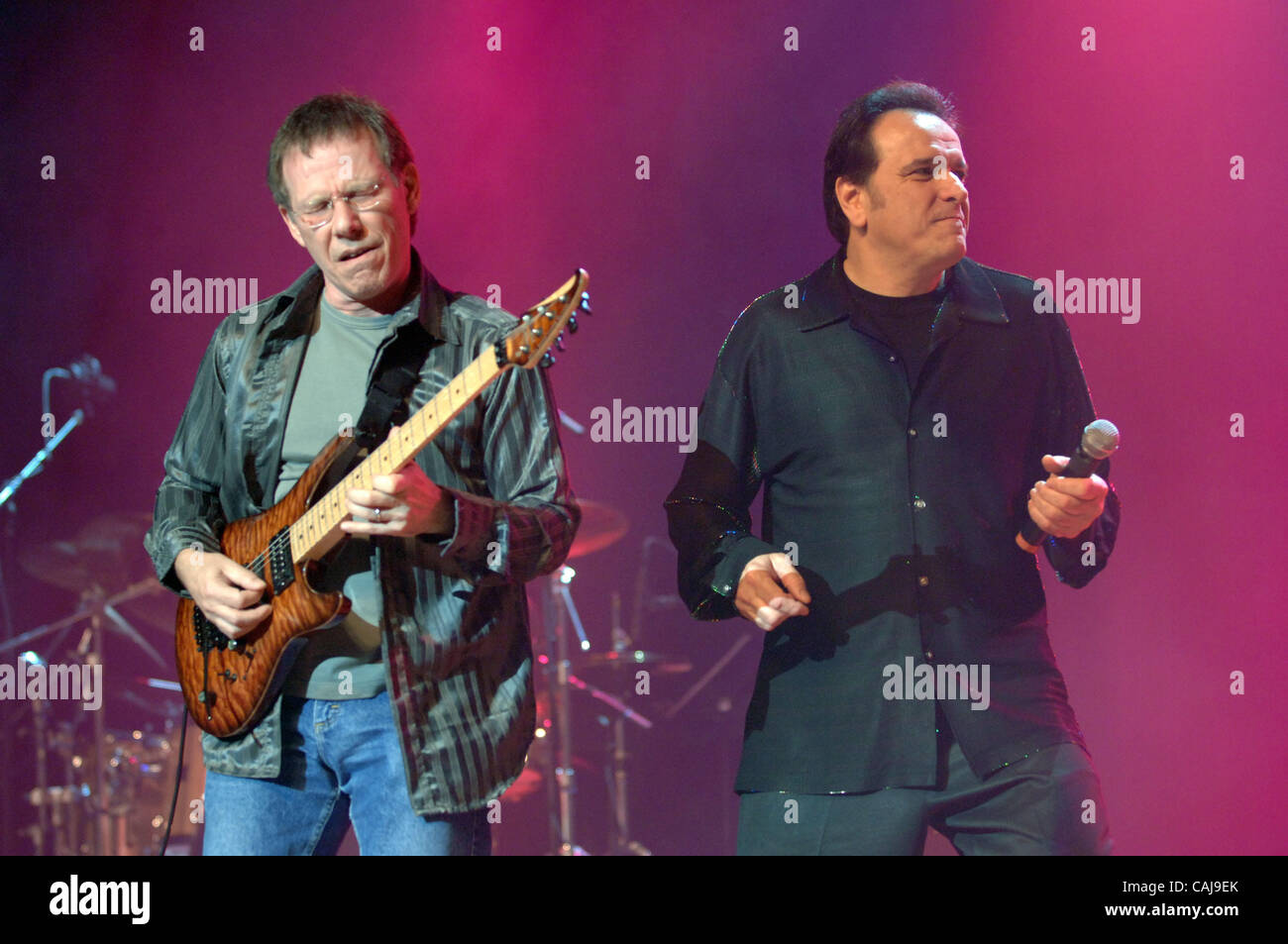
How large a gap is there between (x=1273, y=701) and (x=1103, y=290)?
5.62ft

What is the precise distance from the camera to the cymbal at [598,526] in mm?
5074

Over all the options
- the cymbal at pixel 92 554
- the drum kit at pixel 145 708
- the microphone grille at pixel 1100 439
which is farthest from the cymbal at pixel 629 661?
the microphone grille at pixel 1100 439

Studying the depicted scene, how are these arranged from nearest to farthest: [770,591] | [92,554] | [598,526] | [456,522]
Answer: [456,522] < [770,591] < [598,526] < [92,554]

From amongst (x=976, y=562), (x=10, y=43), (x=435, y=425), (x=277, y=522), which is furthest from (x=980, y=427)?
(x=10, y=43)

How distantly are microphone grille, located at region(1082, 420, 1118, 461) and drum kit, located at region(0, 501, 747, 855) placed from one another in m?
2.85

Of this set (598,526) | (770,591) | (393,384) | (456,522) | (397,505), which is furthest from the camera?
(598,526)

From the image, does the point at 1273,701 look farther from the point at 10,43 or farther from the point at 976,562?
the point at 10,43

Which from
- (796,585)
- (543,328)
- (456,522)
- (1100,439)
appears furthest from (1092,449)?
(456,522)

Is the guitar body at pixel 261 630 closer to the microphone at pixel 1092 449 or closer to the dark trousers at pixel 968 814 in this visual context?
the dark trousers at pixel 968 814

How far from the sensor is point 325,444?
2.72 metres

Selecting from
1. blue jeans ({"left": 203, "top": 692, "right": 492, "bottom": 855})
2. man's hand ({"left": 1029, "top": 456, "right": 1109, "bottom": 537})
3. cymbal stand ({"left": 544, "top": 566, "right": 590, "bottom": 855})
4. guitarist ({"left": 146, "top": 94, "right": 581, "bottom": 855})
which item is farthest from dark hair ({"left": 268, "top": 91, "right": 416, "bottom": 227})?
cymbal stand ({"left": 544, "top": 566, "right": 590, "bottom": 855})

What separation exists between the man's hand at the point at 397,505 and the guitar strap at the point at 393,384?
0.26 m

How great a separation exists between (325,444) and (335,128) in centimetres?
69

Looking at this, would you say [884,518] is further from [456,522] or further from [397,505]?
[397,505]
